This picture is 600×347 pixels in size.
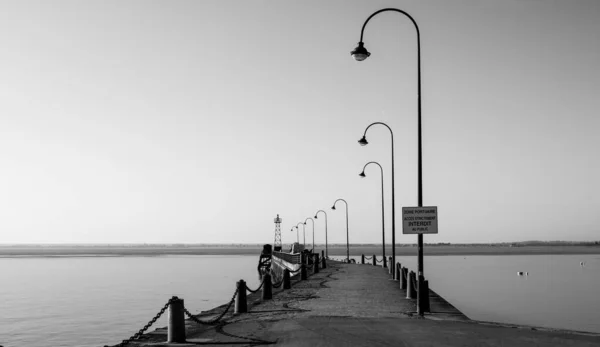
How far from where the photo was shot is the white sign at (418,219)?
16109 mm

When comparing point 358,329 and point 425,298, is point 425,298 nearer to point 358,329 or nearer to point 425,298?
point 425,298

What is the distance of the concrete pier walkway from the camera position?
→ 12102mm

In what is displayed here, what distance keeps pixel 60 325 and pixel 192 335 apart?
20112mm

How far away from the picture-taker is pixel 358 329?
44.9 feet

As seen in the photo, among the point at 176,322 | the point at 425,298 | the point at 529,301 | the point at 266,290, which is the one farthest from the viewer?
the point at 529,301

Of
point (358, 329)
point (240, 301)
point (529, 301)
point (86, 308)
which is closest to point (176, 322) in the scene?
point (358, 329)

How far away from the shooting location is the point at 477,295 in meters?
45.0

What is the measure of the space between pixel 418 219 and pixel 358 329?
158 inches

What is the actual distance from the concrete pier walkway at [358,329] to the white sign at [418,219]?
2.49m

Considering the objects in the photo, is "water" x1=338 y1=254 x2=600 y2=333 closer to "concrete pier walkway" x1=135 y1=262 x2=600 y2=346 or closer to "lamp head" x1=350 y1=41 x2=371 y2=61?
"concrete pier walkway" x1=135 y1=262 x2=600 y2=346

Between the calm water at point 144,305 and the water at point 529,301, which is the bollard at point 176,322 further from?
the water at point 529,301

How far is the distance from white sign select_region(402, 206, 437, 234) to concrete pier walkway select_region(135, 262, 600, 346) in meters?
2.49

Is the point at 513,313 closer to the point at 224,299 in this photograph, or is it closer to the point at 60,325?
the point at 224,299

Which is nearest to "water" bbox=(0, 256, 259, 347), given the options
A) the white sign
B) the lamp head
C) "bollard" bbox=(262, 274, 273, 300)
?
"bollard" bbox=(262, 274, 273, 300)
